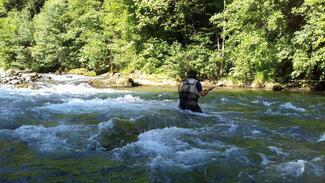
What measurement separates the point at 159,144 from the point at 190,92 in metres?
3.65

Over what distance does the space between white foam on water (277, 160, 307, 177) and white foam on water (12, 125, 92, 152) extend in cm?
351

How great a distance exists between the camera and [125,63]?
2792cm

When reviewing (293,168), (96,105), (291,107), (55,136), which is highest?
(96,105)

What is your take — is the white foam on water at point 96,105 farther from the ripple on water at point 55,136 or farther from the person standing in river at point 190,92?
the ripple on water at point 55,136

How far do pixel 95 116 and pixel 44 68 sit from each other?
26.2m

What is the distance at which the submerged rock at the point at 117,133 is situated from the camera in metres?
7.96

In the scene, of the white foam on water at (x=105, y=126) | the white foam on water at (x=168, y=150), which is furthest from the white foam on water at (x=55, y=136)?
the white foam on water at (x=168, y=150)

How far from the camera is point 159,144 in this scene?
775 cm

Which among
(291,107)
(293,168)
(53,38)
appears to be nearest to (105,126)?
(293,168)

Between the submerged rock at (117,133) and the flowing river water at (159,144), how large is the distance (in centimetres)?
2

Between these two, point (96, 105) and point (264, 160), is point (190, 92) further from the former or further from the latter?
point (264, 160)

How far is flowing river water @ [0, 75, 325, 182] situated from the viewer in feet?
20.2

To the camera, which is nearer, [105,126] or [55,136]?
Answer: [55,136]

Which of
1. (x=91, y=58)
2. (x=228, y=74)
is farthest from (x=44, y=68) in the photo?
(x=228, y=74)
